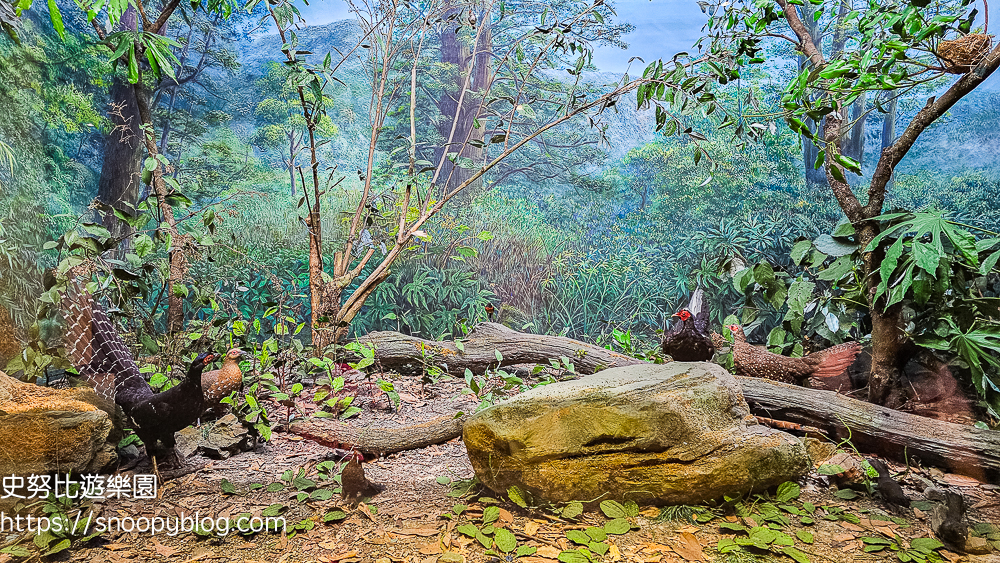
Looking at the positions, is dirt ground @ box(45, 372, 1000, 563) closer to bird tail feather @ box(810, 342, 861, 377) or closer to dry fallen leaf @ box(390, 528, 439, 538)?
dry fallen leaf @ box(390, 528, 439, 538)

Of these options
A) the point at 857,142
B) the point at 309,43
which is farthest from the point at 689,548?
the point at 309,43

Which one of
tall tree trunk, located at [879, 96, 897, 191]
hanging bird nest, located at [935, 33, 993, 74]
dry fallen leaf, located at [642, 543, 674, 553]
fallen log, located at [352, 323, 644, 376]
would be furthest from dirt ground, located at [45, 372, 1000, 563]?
tall tree trunk, located at [879, 96, 897, 191]

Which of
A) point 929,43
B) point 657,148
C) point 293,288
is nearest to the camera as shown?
point 929,43

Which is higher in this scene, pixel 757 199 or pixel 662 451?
pixel 757 199

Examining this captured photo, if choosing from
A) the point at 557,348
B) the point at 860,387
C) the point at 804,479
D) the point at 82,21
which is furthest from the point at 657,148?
the point at 82,21

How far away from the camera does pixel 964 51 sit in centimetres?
173

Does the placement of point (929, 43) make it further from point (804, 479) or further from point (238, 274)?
point (238, 274)

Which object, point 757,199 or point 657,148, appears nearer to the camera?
point 757,199

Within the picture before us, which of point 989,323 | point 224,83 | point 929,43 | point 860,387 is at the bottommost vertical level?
point 860,387

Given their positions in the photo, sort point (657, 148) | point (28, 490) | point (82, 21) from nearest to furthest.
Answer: point (28, 490) < point (82, 21) < point (657, 148)

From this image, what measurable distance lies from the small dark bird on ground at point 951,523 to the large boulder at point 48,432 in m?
2.64

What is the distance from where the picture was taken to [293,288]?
365 cm

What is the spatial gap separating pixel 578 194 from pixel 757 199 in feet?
4.35

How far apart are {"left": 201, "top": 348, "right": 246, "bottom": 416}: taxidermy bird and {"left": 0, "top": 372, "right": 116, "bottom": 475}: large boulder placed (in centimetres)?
44
